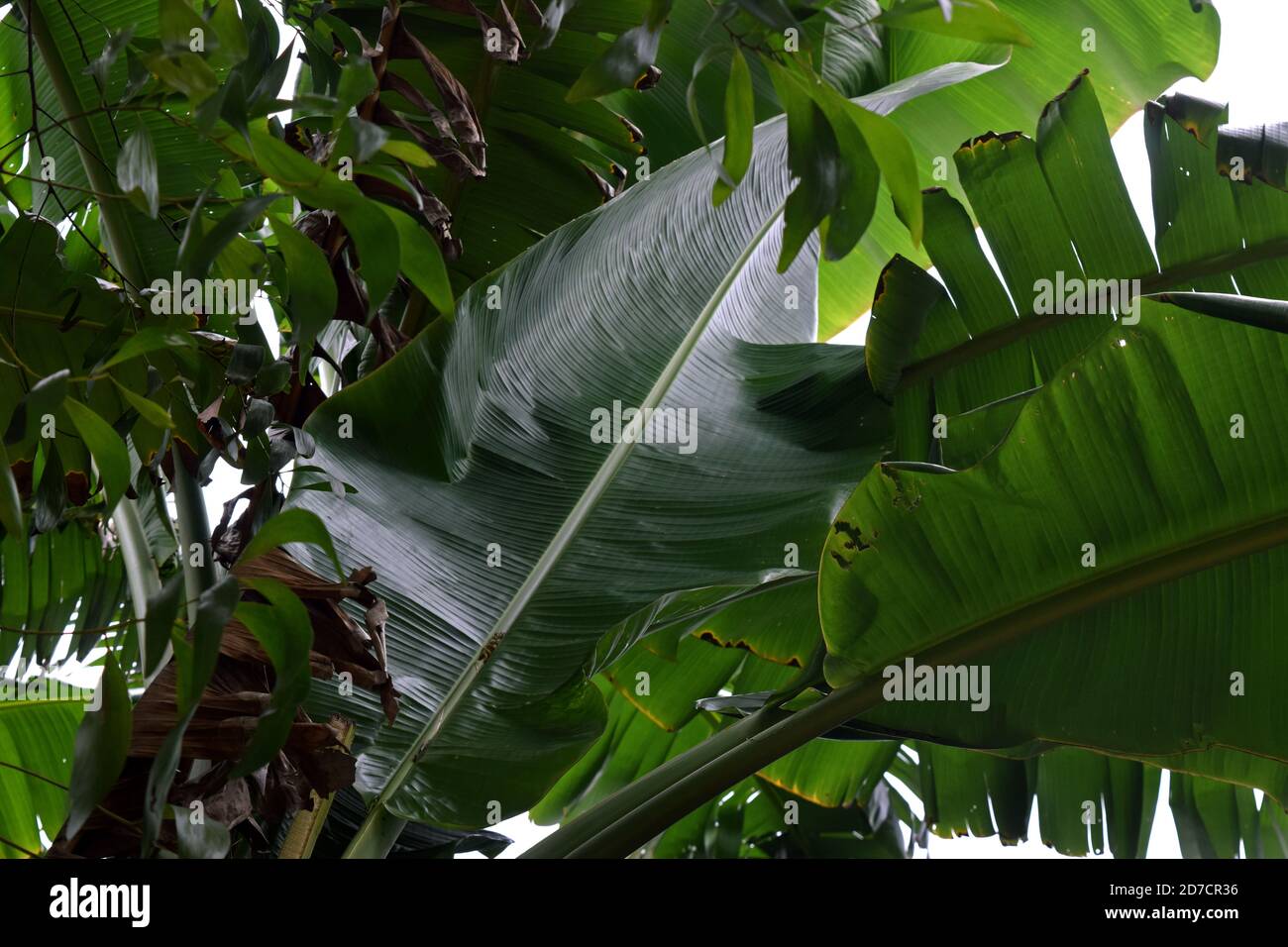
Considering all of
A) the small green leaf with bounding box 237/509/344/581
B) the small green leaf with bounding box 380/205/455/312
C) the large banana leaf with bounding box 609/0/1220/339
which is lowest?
the small green leaf with bounding box 237/509/344/581

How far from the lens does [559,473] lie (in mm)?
1203

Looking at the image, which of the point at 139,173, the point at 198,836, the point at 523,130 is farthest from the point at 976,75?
the point at 198,836

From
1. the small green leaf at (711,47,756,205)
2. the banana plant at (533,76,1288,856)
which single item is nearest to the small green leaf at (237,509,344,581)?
the small green leaf at (711,47,756,205)

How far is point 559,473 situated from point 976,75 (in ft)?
3.23

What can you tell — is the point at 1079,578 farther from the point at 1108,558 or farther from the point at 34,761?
the point at 34,761

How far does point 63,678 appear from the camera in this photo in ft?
6.14

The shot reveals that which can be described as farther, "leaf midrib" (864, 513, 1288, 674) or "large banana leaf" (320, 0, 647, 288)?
"large banana leaf" (320, 0, 647, 288)

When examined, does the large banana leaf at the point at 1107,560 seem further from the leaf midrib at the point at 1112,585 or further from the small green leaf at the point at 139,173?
the small green leaf at the point at 139,173

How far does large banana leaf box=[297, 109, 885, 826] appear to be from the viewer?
Answer: 1027mm

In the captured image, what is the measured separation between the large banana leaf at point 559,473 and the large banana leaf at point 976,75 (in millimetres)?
372

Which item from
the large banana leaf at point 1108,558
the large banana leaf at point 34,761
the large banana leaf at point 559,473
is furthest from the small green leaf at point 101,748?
the large banana leaf at point 34,761

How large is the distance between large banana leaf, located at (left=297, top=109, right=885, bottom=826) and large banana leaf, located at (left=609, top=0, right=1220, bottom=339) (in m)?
0.37

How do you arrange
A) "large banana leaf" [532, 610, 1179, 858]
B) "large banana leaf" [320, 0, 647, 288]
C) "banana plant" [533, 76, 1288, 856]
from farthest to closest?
"large banana leaf" [532, 610, 1179, 858]
"large banana leaf" [320, 0, 647, 288]
"banana plant" [533, 76, 1288, 856]

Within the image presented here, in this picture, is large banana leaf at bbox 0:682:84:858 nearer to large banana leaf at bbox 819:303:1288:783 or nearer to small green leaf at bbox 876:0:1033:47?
large banana leaf at bbox 819:303:1288:783
